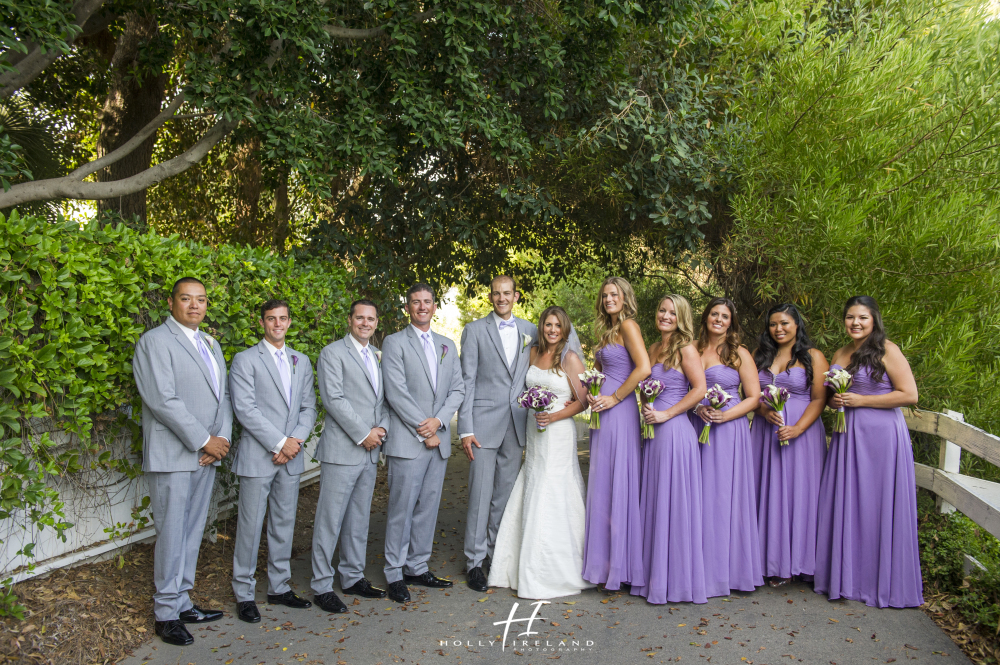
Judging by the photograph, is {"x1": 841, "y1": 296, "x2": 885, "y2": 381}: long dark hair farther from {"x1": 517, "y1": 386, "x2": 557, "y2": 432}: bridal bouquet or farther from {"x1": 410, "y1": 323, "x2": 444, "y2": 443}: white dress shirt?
{"x1": 410, "y1": 323, "x2": 444, "y2": 443}: white dress shirt

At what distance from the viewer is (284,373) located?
5.18m

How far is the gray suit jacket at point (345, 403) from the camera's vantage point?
5250 millimetres

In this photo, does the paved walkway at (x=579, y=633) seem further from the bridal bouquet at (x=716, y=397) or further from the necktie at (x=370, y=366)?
the necktie at (x=370, y=366)

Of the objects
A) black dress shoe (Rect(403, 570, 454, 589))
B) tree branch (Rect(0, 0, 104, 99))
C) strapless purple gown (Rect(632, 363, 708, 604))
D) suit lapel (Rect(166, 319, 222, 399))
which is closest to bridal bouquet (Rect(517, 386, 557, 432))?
strapless purple gown (Rect(632, 363, 708, 604))

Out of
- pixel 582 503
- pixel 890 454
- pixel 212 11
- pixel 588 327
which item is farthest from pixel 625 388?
pixel 588 327

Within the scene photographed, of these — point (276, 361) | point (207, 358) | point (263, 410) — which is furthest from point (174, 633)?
point (276, 361)

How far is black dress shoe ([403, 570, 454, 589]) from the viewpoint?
5.67m

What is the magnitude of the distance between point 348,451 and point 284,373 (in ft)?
2.48

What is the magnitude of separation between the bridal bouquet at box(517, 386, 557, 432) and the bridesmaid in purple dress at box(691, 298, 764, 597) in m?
1.20

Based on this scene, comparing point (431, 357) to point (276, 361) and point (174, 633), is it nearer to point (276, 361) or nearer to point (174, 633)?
point (276, 361)

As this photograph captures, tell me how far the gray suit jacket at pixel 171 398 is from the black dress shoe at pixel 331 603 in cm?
140

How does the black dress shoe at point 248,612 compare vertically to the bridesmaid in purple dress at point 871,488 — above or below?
below

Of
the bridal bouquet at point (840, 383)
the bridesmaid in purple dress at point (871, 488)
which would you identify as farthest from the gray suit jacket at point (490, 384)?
the bridesmaid in purple dress at point (871, 488)

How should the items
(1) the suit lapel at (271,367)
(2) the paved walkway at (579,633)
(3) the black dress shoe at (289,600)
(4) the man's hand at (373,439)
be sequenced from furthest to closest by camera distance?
1. (4) the man's hand at (373,439)
2. (3) the black dress shoe at (289,600)
3. (1) the suit lapel at (271,367)
4. (2) the paved walkway at (579,633)
